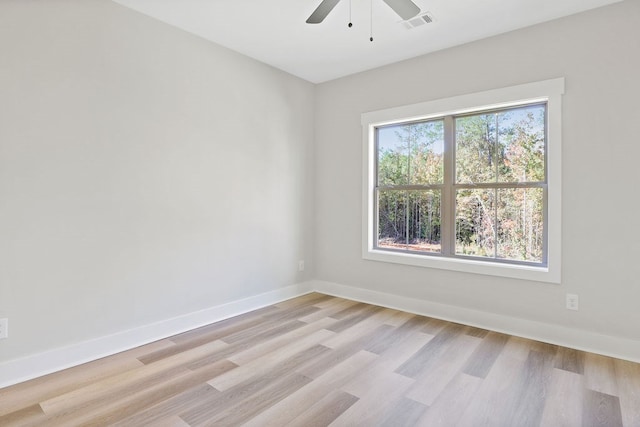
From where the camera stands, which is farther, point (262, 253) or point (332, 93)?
point (332, 93)

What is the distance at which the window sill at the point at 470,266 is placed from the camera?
9.58 ft

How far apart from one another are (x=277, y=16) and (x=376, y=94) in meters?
1.53

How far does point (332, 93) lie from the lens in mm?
4359

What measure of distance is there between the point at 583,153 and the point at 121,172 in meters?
3.78

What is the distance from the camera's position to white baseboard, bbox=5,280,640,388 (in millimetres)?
2328

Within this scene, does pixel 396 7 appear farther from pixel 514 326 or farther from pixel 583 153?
pixel 514 326

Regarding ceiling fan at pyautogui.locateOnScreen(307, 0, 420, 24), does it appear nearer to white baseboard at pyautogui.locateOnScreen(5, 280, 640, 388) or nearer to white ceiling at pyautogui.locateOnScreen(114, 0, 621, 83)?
white ceiling at pyautogui.locateOnScreen(114, 0, 621, 83)

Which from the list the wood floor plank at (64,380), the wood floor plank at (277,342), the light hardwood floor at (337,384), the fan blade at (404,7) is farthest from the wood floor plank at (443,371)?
the fan blade at (404,7)

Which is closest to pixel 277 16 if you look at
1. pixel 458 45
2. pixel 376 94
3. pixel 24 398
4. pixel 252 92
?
pixel 252 92

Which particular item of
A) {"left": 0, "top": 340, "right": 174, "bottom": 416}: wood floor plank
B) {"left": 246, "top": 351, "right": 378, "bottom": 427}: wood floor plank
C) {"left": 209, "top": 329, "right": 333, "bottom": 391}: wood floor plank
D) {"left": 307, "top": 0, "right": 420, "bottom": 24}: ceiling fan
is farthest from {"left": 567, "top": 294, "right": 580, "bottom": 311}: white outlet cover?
{"left": 0, "top": 340, "right": 174, "bottom": 416}: wood floor plank

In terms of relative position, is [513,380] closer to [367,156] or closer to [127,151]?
[367,156]

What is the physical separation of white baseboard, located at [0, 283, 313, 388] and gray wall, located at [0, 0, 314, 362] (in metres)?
0.06

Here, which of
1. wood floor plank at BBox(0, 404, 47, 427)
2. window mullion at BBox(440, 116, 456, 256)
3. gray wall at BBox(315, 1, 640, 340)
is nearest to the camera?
wood floor plank at BBox(0, 404, 47, 427)

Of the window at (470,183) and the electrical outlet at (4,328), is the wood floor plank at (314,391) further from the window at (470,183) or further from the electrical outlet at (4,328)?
the electrical outlet at (4,328)
